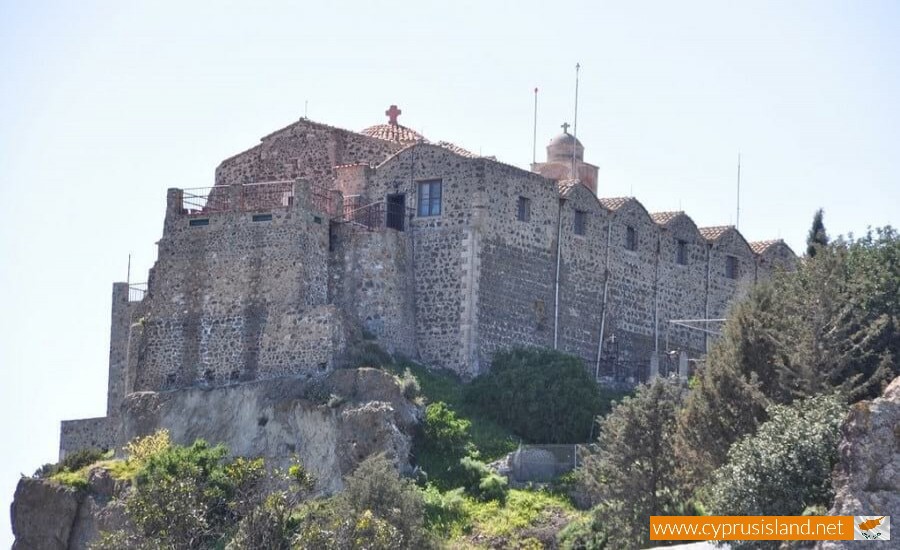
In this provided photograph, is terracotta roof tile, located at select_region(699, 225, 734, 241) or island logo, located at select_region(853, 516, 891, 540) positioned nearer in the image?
island logo, located at select_region(853, 516, 891, 540)

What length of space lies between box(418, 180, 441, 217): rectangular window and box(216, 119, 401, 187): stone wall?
3308 mm

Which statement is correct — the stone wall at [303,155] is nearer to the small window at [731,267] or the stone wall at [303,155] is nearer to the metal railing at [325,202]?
the metal railing at [325,202]

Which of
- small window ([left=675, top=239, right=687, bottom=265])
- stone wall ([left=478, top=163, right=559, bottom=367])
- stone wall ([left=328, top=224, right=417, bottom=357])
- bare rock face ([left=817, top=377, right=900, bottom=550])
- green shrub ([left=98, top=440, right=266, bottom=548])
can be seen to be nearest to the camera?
bare rock face ([left=817, top=377, right=900, bottom=550])

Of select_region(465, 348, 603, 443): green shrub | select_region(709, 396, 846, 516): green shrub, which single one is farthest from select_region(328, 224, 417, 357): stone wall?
select_region(709, 396, 846, 516): green shrub

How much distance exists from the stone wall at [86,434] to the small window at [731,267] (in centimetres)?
2335

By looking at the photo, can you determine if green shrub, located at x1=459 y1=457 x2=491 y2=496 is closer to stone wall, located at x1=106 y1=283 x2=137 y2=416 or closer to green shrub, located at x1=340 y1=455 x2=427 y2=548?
green shrub, located at x1=340 y1=455 x2=427 y2=548

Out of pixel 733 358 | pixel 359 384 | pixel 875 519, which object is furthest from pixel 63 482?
pixel 875 519

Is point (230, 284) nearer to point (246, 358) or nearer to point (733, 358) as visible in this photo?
point (246, 358)

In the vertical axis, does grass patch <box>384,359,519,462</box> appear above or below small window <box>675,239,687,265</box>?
below

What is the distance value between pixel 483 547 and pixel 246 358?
11.5m

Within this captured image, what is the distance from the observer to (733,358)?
5556 centimetres

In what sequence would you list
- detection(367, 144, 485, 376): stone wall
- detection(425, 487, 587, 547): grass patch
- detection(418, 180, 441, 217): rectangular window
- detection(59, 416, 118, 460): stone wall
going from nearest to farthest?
1. detection(425, 487, 587, 547): grass patch
2. detection(367, 144, 485, 376): stone wall
3. detection(418, 180, 441, 217): rectangular window
4. detection(59, 416, 118, 460): stone wall

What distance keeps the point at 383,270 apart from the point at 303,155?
7145mm

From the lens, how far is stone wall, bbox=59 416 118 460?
236 feet
